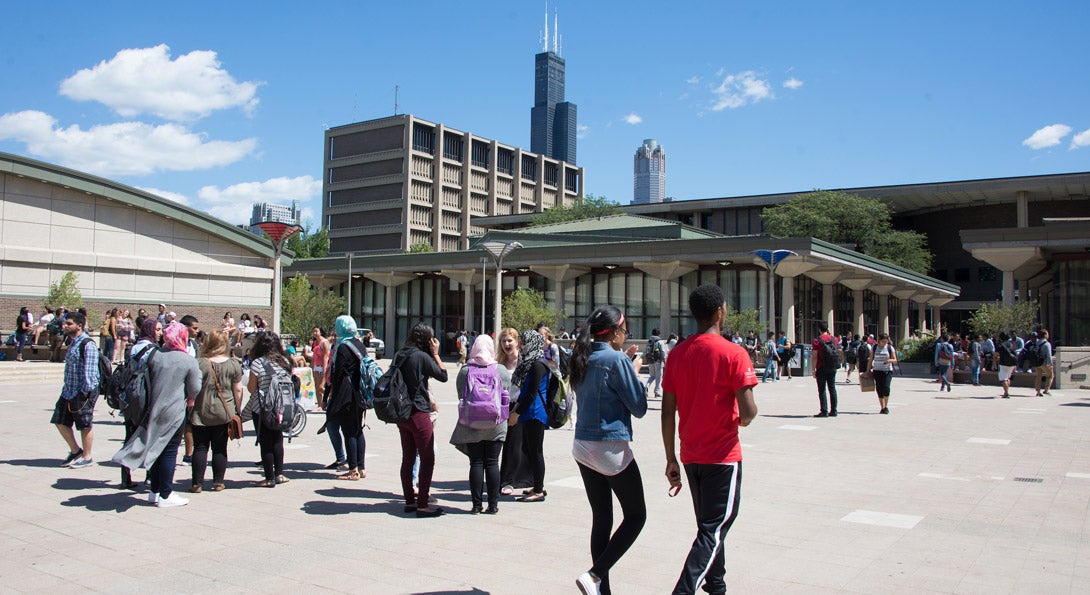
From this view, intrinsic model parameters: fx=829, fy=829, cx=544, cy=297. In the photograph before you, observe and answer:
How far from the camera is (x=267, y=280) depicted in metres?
34.4

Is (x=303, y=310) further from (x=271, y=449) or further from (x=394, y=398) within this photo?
(x=394, y=398)

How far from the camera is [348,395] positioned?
8.72 metres

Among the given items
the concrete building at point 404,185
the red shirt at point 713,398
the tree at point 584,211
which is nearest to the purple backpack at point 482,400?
the red shirt at point 713,398

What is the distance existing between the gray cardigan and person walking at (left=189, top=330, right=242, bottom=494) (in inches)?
9.7

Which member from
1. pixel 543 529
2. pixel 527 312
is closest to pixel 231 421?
pixel 543 529

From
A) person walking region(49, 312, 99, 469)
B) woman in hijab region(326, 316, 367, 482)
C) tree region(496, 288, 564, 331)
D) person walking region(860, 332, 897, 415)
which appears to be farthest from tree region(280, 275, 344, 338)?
woman in hijab region(326, 316, 367, 482)

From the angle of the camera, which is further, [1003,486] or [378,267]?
[378,267]

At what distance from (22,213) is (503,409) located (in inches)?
1087

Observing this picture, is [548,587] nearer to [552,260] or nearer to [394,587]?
[394,587]

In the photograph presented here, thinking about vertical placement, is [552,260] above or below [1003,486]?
above

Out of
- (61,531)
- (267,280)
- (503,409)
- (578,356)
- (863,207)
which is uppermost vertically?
(863,207)

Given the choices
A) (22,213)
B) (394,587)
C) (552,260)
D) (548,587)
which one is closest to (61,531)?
(394,587)

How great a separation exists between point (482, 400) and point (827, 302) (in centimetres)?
3957

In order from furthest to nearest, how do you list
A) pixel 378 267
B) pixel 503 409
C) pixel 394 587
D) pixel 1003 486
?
pixel 378 267, pixel 1003 486, pixel 503 409, pixel 394 587
